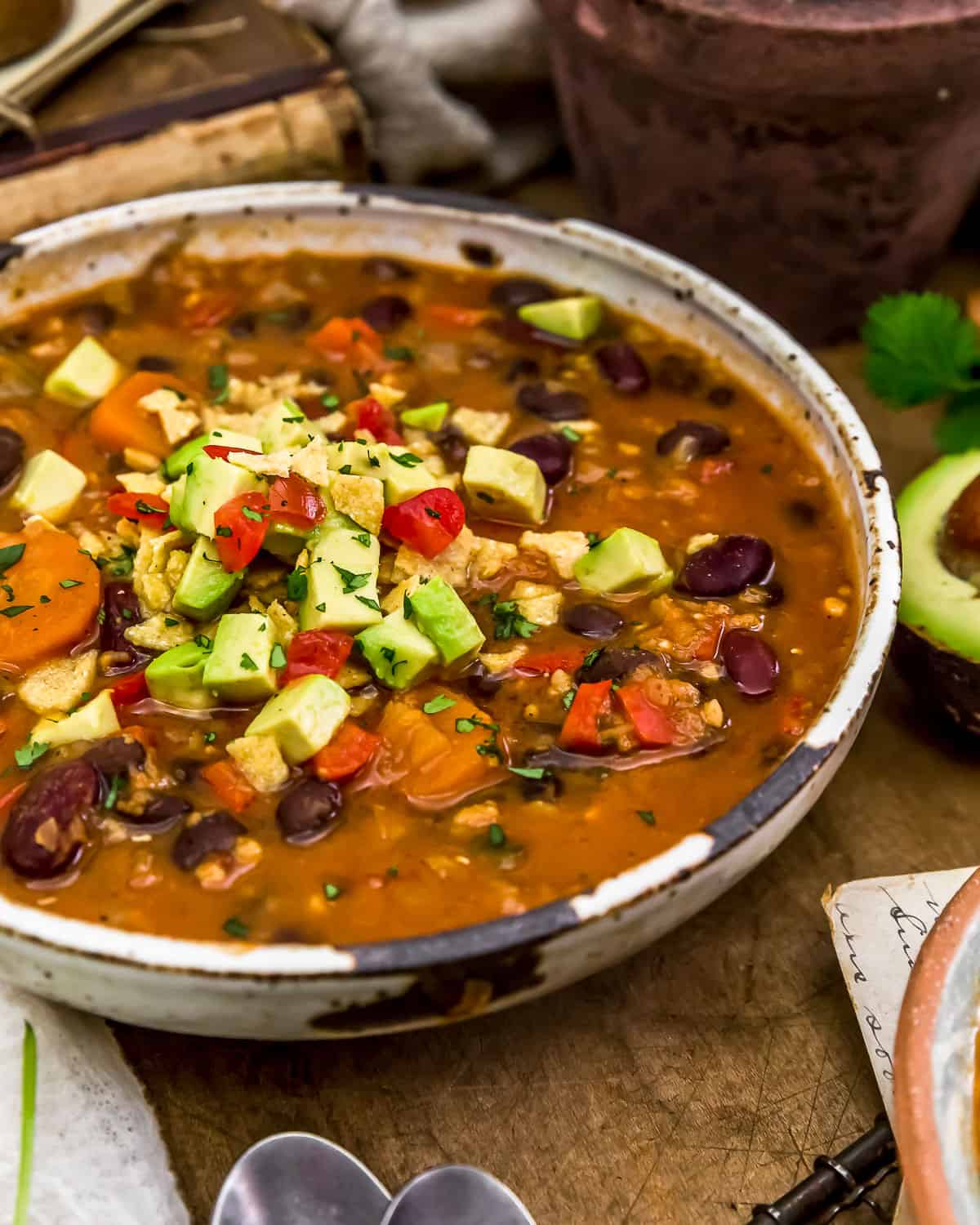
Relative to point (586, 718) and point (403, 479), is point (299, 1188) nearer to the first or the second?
point (586, 718)

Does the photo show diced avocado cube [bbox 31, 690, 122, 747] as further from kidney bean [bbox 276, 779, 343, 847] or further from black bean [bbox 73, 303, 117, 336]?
black bean [bbox 73, 303, 117, 336]

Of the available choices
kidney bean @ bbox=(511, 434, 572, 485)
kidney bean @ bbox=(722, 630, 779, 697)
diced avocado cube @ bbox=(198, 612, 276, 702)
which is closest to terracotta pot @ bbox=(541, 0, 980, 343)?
kidney bean @ bbox=(511, 434, 572, 485)

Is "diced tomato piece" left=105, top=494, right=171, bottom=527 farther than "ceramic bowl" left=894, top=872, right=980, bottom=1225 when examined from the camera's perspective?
Yes

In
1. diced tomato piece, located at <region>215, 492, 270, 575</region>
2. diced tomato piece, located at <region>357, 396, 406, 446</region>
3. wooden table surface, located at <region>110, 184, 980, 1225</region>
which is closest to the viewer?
wooden table surface, located at <region>110, 184, 980, 1225</region>

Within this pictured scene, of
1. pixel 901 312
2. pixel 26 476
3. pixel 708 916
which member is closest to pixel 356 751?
pixel 708 916

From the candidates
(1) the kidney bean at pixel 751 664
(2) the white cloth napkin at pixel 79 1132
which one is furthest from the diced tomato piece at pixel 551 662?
(2) the white cloth napkin at pixel 79 1132

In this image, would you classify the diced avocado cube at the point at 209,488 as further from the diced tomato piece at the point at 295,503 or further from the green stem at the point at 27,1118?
the green stem at the point at 27,1118
